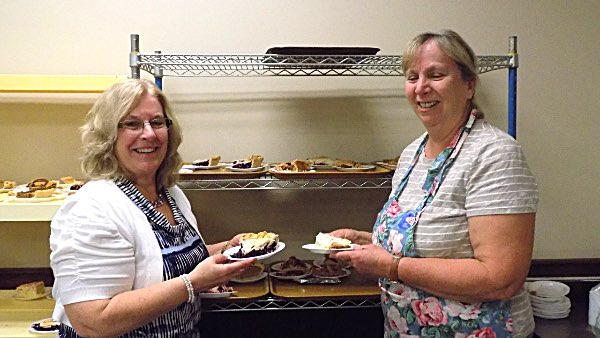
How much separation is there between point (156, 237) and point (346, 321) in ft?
3.94

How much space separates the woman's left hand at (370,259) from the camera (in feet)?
5.47

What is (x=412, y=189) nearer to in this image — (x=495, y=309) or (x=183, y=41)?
(x=495, y=309)

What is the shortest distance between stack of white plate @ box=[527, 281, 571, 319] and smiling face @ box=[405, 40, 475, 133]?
101 centimetres

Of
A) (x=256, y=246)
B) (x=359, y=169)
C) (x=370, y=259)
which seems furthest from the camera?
(x=359, y=169)

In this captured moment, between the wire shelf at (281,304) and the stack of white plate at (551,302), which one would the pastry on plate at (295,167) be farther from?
the stack of white plate at (551,302)

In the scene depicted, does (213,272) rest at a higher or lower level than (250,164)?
lower

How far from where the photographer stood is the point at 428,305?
1.66 meters

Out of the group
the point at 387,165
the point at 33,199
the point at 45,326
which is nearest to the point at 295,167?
the point at 387,165

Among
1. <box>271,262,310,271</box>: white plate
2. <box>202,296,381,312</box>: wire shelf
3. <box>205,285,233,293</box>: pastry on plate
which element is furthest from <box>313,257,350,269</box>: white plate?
<box>205,285,233,293</box>: pastry on plate

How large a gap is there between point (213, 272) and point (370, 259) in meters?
0.48

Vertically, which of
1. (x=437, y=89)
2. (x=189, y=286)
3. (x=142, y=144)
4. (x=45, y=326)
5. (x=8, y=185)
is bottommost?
(x=45, y=326)

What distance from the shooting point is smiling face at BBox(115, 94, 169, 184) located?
161cm

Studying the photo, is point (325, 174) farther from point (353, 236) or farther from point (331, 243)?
point (331, 243)

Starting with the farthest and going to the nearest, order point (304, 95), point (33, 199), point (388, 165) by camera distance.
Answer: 1. point (304, 95)
2. point (388, 165)
3. point (33, 199)
